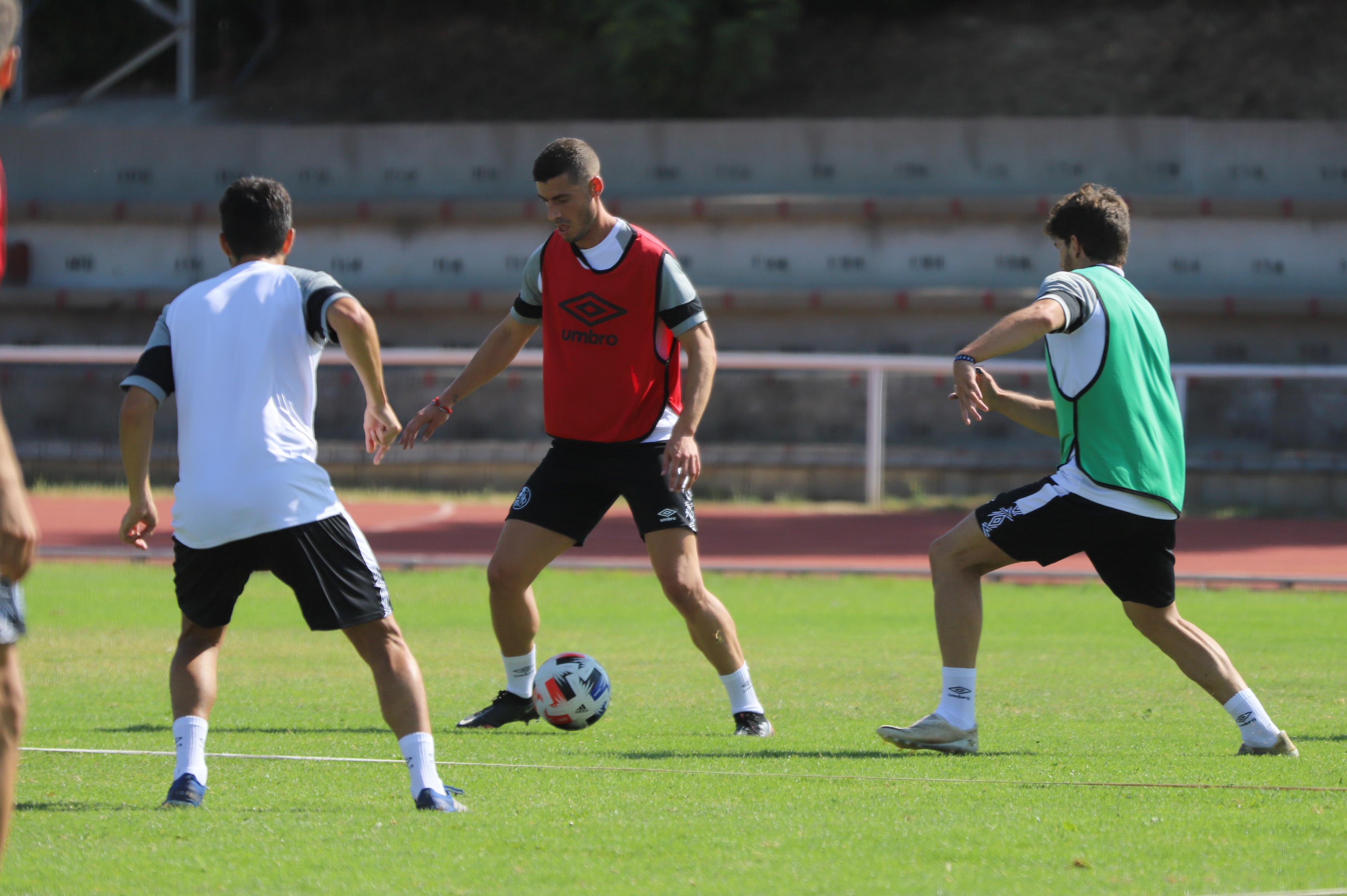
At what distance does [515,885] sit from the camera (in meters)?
3.80

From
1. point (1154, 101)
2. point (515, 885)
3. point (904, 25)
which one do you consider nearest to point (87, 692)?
point (515, 885)

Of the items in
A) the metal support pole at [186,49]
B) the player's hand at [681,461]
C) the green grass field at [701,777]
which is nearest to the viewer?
the green grass field at [701,777]

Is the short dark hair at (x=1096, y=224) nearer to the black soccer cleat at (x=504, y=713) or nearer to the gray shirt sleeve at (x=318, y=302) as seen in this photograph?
the gray shirt sleeve at (x=318, y=302)

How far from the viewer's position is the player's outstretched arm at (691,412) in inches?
232

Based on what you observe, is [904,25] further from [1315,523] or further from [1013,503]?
[1013,503]

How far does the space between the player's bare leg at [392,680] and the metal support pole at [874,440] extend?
13.8 m

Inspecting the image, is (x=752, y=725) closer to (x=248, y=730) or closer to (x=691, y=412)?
(x=691, y=412)

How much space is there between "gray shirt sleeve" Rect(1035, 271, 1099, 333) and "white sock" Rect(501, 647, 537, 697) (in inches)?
108

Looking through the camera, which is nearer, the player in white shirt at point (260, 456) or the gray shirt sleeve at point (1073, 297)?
the player in white shirt at point (260, 456)

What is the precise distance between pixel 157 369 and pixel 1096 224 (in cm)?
341

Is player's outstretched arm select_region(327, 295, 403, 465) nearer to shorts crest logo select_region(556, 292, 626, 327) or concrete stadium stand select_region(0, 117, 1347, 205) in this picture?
shorts crest logo select_region(556, 292, 626, 327)

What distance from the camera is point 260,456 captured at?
4473 millimetres

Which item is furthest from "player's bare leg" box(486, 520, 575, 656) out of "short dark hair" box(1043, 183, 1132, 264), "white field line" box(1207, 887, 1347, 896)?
"white field line" box(1207, 887, 1347, 896)

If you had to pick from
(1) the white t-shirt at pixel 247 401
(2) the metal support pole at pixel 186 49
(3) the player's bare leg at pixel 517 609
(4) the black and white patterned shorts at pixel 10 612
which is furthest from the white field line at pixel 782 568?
(2) the metal support pole at pixel 186 49
